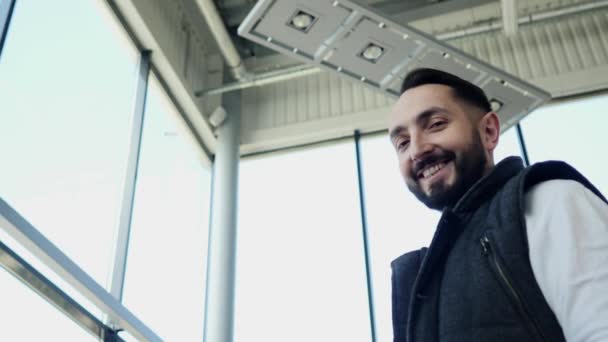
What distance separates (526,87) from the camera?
4582 mm

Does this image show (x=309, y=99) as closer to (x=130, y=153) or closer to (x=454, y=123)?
(x=130, y=153)

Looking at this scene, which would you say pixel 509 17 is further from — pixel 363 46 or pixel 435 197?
pixel 435 197

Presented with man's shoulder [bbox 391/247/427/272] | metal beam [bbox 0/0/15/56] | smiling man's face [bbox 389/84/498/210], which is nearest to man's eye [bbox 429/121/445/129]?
smiling man's face [bbox 389/84/498/210]

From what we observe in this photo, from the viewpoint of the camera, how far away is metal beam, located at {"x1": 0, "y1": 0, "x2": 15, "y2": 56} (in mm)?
3605

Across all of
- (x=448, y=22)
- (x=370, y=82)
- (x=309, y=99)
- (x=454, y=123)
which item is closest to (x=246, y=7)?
(x=309, y=99)

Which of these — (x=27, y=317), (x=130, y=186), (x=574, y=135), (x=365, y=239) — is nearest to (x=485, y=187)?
(x=27, y=317)

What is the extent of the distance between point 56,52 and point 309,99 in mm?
2942

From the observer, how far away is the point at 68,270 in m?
3.59

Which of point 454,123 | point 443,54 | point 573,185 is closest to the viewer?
point 573,185

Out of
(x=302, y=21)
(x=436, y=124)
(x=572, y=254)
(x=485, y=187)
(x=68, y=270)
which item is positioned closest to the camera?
(x=572, y=254)

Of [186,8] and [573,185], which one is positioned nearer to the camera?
[573,185]

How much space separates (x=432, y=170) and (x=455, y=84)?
0.59ft

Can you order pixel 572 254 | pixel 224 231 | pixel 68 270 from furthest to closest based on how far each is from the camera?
pixel 224 231 → pixel 68 270 → pixel 572 254

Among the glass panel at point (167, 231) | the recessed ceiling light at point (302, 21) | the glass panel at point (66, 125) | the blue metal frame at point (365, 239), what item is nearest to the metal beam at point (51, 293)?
the glass panel at point (66, 125)
